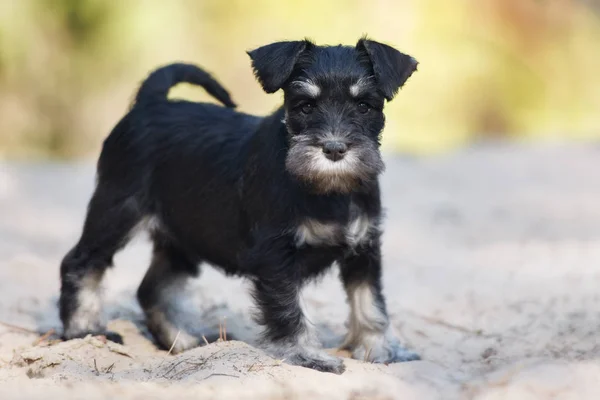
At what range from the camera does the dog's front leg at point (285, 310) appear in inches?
209

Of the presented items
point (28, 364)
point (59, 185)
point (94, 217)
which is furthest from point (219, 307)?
point (59, 185)

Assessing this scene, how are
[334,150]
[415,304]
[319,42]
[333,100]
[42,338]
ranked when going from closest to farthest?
[334,150] → [333,100] → [42,338] → [415,304] → [319,42]

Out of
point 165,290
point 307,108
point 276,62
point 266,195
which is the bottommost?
point 165,290

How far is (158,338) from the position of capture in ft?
21.2

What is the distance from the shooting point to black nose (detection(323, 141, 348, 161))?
4949 millimetres

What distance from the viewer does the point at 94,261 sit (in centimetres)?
625

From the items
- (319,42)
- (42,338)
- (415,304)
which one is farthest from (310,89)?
(319,42)

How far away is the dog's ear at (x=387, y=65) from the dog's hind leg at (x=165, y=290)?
6.38 feet

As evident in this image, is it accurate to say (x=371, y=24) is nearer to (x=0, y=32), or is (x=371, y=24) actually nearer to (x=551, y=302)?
(x=0, y=32)

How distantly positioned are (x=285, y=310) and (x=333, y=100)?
1172 mm

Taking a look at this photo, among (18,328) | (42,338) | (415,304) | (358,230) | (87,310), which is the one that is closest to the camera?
(358,230)

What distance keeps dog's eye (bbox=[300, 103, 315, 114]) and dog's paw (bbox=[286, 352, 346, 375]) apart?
132 cm

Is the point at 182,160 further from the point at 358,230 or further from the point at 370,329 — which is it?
the point at 370,329

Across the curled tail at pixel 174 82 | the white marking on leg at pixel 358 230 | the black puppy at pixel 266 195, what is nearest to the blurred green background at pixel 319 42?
the curled tail at pixel 174 82
